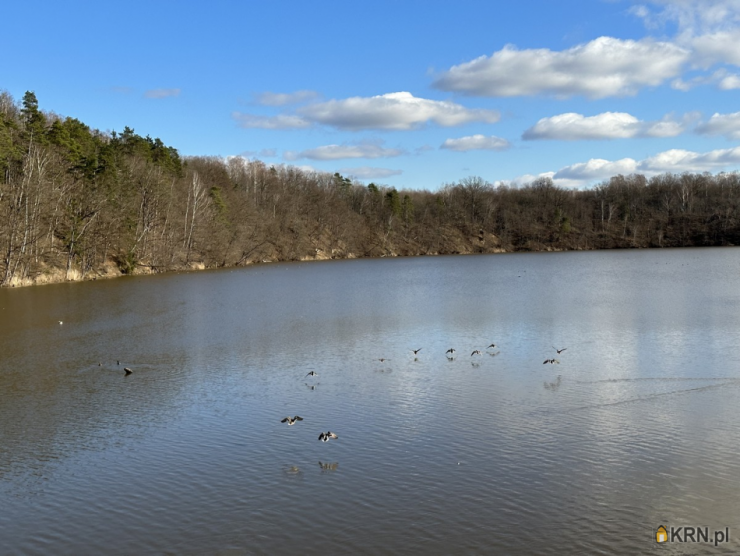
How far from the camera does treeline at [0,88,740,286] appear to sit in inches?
2147

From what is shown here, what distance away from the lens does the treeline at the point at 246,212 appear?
54531 millimetres

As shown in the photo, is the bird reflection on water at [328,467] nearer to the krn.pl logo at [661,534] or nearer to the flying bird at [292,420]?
the flying bird at [292,420]

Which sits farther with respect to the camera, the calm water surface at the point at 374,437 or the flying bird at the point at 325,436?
the flying bird at the point at 325,436

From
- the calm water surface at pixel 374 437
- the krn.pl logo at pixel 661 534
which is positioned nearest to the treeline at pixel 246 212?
the calm water surface at pixel 374 437

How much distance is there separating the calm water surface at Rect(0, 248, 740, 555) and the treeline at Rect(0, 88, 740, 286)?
29.3 metres

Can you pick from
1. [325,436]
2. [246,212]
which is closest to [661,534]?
[325,436]

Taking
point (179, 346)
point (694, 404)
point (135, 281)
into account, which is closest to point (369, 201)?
point (135, 281)

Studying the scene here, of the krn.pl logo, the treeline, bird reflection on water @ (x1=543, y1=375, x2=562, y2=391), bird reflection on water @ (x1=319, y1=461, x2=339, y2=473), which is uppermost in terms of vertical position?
the treeline

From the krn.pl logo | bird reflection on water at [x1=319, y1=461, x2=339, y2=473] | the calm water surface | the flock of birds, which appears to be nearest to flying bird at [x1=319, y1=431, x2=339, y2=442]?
the flock of birds

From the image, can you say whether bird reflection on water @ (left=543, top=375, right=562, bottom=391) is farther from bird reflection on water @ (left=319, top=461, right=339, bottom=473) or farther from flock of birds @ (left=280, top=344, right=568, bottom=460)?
bird reflection on water @ (left=319, top=461, right=339, bottom=473)

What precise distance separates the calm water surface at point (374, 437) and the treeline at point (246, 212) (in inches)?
1153

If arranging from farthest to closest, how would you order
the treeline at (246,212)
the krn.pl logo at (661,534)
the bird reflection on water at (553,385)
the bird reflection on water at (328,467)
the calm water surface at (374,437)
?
the treeline at (246,212), the bird reflection on water at (553,385), the bird reflection on water at (328,467), the calm water surface at (374,437), the krn.pl logo at (661,534)

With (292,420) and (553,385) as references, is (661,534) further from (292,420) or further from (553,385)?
(553,385)

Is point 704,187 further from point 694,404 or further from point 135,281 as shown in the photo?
point 694,404
